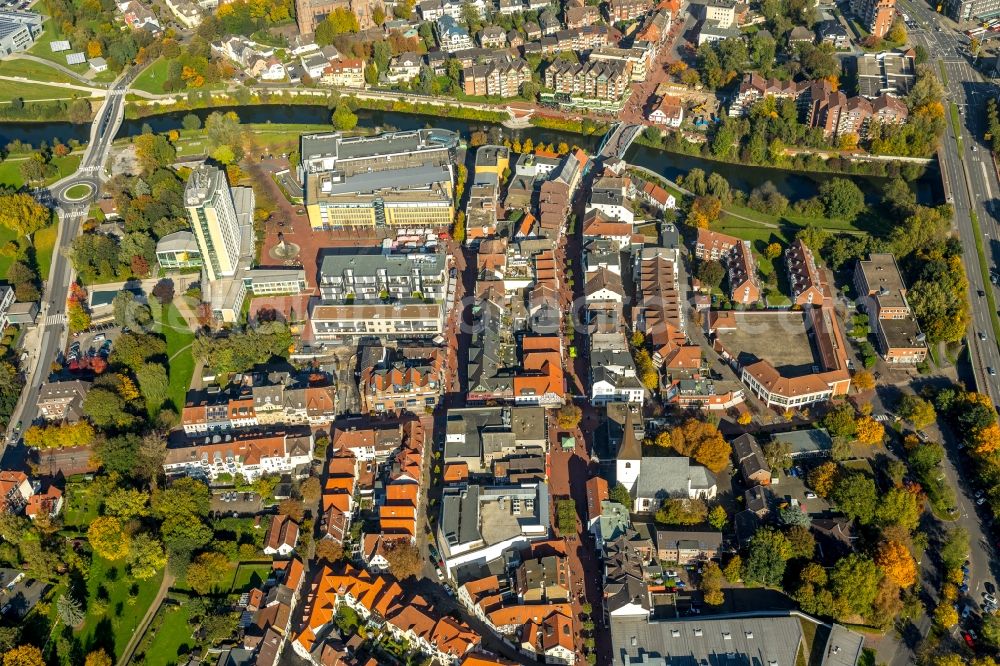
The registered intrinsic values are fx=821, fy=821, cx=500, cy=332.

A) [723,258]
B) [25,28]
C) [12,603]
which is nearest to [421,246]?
[723,258]

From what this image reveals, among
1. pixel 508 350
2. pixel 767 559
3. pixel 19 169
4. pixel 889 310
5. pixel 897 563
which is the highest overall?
pixel 19 169

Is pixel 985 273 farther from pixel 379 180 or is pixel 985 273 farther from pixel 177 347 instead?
pixel 177 347

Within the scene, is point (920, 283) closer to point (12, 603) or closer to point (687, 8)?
A: point (687, 8)

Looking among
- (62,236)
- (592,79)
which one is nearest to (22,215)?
(62,236)

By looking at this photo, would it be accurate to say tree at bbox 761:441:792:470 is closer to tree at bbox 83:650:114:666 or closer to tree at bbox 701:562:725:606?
tree at bbox 701:562:725:606

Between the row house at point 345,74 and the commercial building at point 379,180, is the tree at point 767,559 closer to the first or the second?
the commercial building at point 379,180

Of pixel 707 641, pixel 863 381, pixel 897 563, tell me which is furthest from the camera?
pixel 863 381
